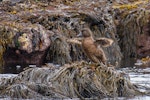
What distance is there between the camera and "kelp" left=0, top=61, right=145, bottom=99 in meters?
13.3

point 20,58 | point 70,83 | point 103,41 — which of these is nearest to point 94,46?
point 103,41

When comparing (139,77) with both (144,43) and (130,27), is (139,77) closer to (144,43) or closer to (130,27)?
(144,43)

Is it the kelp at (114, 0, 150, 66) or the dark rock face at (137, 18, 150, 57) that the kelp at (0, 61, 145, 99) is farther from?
the kelp at (114, 0, 150, 66)

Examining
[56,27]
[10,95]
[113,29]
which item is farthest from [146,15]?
[10,95]

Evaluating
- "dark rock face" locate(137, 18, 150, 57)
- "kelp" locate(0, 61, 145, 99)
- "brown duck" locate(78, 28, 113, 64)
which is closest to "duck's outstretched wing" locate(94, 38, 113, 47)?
"brown duck" locate(78, 28, 113, 64)

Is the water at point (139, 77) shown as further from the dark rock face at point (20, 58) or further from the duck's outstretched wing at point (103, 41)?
the dark rock face at point (20, 58)

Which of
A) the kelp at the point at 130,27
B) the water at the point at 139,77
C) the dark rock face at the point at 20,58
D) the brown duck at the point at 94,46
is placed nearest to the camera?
the water at the point at 139,77

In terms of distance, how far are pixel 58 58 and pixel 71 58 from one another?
51 centimetres

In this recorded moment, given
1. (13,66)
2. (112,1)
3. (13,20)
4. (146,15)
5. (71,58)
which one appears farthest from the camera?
(112,1)

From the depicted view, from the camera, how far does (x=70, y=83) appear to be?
536 inches

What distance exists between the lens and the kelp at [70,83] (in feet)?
43.7

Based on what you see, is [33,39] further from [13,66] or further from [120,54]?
[120,54]

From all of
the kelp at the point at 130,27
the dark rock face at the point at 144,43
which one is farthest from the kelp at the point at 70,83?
the kelp at the point at 130,27

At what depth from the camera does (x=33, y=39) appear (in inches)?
784
